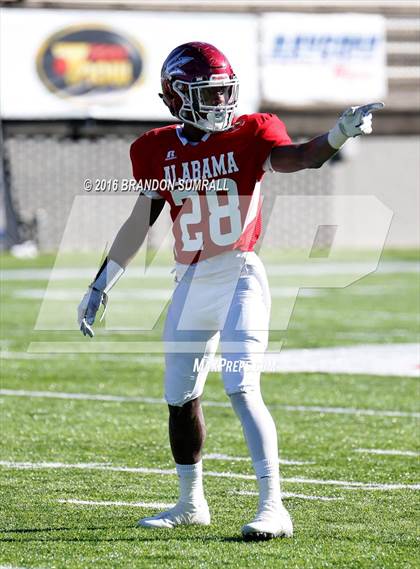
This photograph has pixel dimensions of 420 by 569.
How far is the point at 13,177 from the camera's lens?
870 inches

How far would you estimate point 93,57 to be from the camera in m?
21.5

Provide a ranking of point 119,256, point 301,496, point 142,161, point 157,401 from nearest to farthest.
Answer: point 142,161 < point 119,256 < point 301,496 < point 157,401

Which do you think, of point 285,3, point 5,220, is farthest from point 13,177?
point 285,3

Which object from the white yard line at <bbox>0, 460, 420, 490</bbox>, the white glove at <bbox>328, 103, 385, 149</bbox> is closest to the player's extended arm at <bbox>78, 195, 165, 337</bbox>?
the white glove at <bbox>328, 103, 385, 149</bbox>

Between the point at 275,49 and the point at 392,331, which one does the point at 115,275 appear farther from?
the point at 275,49

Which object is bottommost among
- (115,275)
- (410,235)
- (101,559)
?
(410,235)

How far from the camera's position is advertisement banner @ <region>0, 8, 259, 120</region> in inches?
838

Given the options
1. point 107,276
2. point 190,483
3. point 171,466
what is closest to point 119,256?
point 107,276

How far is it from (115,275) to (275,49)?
61.2 feet

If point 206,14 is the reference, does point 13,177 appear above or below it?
below

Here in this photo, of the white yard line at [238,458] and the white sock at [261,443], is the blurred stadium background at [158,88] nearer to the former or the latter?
the white yard line at [238,458]

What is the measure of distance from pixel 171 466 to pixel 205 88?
1.92m

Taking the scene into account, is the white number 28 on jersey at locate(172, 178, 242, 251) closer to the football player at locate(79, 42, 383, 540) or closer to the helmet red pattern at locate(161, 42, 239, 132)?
the football player at locate(79, 42, 383, 540)

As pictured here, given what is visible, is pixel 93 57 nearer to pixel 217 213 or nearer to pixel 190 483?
pixel 217 213
